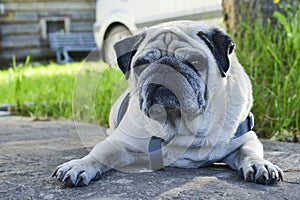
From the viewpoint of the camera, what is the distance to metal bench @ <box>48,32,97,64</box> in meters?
12.9

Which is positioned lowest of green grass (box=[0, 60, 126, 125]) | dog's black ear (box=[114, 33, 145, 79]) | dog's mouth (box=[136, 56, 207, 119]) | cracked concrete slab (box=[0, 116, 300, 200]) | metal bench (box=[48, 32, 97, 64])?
metal bench (box=[48, 32, 97, 64])

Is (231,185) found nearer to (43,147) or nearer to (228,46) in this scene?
(228,46)

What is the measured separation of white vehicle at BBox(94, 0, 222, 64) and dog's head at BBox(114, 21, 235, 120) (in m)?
2.20

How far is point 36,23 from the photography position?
13062mm

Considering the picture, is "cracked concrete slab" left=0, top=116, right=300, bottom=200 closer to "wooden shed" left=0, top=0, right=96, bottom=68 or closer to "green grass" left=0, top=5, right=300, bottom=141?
"green grass" left=0, top=5, right=300, bottom=141

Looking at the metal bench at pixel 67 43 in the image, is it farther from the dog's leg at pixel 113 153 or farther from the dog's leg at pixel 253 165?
the dog's leg at pixel 253 165

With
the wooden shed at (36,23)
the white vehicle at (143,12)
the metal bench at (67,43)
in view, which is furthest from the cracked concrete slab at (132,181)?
the metal bench at (67,43)

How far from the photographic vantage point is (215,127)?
236 cm

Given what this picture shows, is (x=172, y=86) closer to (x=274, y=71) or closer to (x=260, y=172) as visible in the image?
(x=260, y=172)

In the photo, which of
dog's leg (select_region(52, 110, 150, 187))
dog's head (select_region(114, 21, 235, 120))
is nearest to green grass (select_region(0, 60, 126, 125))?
dog's leg (select_region(52, 110, 150, 187))

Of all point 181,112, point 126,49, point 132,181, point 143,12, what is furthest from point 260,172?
point 143,12

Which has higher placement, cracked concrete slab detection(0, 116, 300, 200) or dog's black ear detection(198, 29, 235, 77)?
dog's black ear detection(198, 29, 235, 77)

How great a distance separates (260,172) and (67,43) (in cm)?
1138

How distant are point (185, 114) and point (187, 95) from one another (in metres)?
0.14
